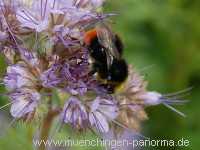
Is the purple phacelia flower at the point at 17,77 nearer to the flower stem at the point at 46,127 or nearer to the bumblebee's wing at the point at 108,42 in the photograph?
the flower stem at the point at 46,127

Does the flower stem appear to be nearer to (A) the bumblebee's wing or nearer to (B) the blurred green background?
(A) the bumblebee's wing

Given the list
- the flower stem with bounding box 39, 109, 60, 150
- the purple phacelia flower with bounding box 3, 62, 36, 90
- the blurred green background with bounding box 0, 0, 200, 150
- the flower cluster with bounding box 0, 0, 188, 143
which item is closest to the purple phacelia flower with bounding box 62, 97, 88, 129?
the flower cluster with bounding box 0, 0, 188, 143

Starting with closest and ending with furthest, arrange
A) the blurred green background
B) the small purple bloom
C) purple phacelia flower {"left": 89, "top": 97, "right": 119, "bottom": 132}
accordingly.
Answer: the small purple bloom → purple phacelia flower {"left": 89, "top": 97, "right": 119, "bottom": 132} → the blurred green background

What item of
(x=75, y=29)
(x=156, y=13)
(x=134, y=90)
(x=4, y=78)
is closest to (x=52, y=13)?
(x=75, y=29)

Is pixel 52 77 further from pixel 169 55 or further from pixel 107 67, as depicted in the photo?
pixel 169 55

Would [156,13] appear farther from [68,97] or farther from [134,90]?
[68,97]

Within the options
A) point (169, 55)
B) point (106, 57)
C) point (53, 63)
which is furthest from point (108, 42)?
point (169, 55)
